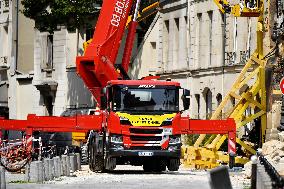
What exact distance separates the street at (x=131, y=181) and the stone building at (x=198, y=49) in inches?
764

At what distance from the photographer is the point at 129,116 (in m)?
38.2

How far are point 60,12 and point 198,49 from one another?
26.6ft

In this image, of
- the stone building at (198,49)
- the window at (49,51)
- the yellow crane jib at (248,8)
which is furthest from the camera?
the window at (49,51)

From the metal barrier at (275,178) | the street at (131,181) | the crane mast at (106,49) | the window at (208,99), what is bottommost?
the street at (131,181)

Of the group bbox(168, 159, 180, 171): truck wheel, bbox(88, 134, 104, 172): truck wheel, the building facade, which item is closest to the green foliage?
the building facade

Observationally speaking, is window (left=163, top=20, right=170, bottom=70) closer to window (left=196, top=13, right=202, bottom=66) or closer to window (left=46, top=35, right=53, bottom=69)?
window (left=196, top=13, right=202, bottom=66)

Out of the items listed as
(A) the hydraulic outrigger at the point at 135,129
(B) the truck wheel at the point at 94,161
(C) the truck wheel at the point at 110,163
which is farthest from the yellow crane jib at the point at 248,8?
(C) the truck wheel at the point at 110,163

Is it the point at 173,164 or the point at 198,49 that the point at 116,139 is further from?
the point at 198,49

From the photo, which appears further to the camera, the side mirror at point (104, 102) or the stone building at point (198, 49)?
the stone building at point (198, 49)

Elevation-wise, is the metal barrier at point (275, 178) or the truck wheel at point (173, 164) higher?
the metal barrier at point (275, 178)

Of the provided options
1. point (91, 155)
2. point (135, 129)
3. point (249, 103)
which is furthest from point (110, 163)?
point (249, 103)

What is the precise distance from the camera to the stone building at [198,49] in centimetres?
5844

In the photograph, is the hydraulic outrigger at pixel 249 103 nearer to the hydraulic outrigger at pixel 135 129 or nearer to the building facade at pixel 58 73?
the hydraulic outrigger at pixel 135 129

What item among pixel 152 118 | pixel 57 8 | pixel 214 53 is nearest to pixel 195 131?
pixel 152 118
